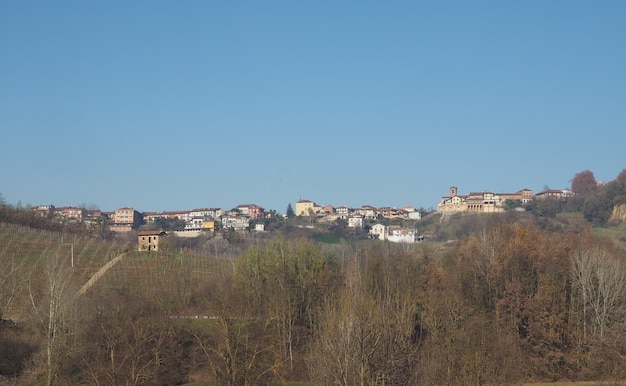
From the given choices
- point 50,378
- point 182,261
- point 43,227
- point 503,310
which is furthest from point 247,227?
point 50,378

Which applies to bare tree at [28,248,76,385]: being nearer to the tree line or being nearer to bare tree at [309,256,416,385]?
the tree line

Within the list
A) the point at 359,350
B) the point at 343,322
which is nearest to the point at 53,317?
the point at 343,322

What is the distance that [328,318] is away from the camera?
125 ft

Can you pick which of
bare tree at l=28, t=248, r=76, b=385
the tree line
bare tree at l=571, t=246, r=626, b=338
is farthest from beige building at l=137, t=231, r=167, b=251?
bare tree at l=571, t=246, r=626, b=338

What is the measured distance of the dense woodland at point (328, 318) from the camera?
37.9 meters

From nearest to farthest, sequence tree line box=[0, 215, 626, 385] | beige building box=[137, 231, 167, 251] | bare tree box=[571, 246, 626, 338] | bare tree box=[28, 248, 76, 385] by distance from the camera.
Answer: tree line box=[0, 215, 626, 385] → bare tree box=[28, 248, 76, 385] → bare tree box=[571, 246, 626, 338] → beige building box=[137, 231, 167, 251]

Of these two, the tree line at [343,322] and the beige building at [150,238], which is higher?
the beige building at [150,238]

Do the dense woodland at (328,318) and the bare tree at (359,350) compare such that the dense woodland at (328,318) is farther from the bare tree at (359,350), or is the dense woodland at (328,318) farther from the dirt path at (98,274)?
the dirt path at (98,274)

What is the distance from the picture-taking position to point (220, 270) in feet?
248

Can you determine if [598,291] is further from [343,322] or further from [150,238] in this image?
[150,238]

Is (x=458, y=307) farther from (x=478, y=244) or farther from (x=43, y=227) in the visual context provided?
(x=43, y=227)

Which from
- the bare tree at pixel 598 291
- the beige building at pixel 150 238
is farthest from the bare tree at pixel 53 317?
the beige building at pixel 150 238

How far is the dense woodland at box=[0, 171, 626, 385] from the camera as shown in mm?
37875

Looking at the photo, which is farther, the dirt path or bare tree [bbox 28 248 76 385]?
the dirt path
